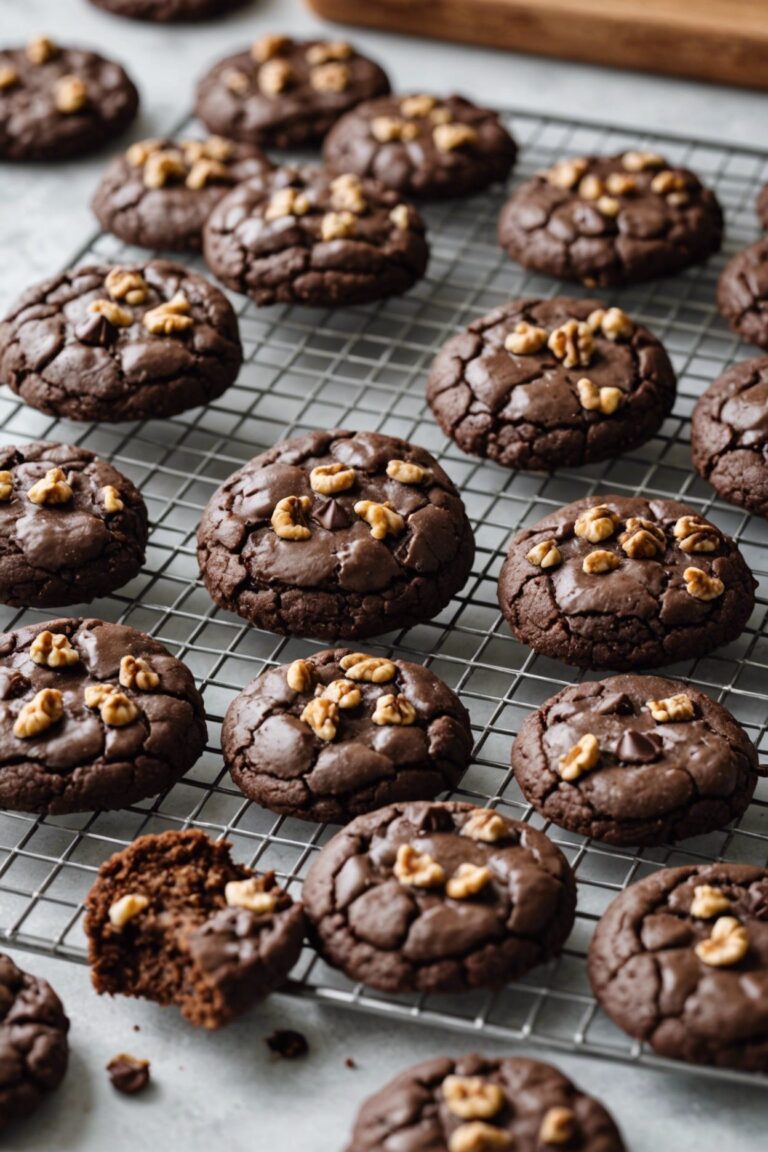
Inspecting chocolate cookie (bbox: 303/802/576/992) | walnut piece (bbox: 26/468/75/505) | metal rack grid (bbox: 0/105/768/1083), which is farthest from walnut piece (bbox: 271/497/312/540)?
chocolate cookie (bbox: 303/802/576/992)

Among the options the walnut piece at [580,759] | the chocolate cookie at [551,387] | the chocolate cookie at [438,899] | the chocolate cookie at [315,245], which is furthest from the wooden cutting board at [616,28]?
the chocolate cookie at [438,899]

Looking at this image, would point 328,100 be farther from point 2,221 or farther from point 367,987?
point 367,987

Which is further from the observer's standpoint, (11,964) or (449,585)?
(449,585)

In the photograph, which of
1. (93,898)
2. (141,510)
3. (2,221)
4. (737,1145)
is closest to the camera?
(737,1145)

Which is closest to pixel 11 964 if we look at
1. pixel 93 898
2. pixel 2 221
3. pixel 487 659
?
pixel 93 898

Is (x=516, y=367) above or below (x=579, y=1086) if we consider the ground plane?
above

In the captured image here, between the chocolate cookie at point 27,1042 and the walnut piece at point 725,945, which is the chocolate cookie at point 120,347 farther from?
the walnut piece at point 725,945

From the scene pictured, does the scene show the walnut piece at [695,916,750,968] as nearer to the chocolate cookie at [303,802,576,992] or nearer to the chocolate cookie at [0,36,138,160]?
the chocolate cookie at [303,802,576,992]
